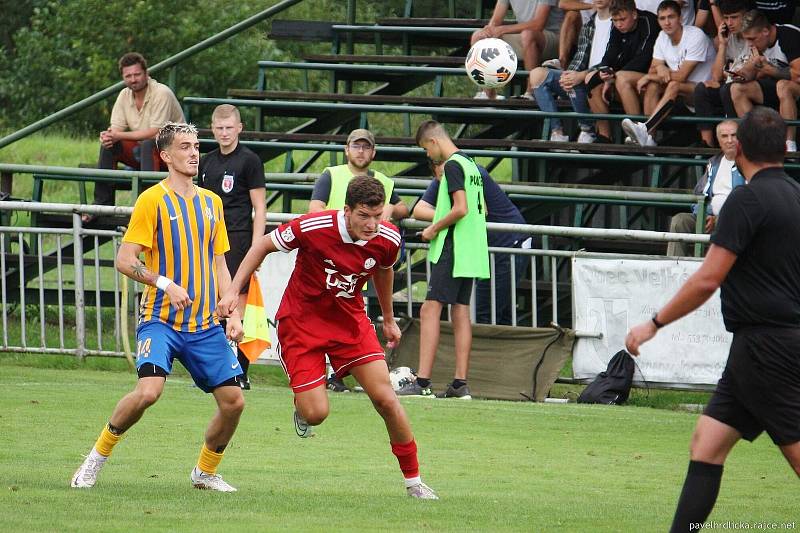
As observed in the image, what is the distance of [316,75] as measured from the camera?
34219 millimetres

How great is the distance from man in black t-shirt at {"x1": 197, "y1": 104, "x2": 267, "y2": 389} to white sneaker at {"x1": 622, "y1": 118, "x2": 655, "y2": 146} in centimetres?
486

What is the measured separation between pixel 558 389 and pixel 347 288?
240 inches

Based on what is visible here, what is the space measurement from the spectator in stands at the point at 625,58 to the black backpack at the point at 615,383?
4.47 meters

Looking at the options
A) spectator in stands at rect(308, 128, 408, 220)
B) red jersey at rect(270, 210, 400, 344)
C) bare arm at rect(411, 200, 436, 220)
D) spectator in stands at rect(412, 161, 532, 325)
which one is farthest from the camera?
spectator in stands at rect(412, 161, 532, 325)

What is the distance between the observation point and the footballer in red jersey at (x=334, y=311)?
7.86 metres

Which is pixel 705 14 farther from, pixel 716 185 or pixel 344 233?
pixel 344 233

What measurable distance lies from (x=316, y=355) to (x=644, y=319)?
526 centimetres

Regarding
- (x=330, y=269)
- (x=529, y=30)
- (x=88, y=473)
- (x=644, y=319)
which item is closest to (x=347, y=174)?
(x=644, y=319)

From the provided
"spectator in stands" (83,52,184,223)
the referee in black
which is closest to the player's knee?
the referee in black

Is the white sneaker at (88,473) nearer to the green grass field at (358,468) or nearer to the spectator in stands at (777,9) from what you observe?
the green grass field at (358,468)

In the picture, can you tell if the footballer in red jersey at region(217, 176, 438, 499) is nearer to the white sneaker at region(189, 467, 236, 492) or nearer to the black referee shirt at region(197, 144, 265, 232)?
the white sneaker at region(189, 467, 236, 492)

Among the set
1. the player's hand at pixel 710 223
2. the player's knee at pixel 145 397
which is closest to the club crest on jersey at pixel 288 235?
the player's knee at pixel 145 397

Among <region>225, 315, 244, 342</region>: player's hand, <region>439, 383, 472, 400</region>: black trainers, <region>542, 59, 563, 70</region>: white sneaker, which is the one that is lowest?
<region>439, 383, 472, 400</region>: black trainers

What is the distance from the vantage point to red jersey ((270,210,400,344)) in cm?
794
